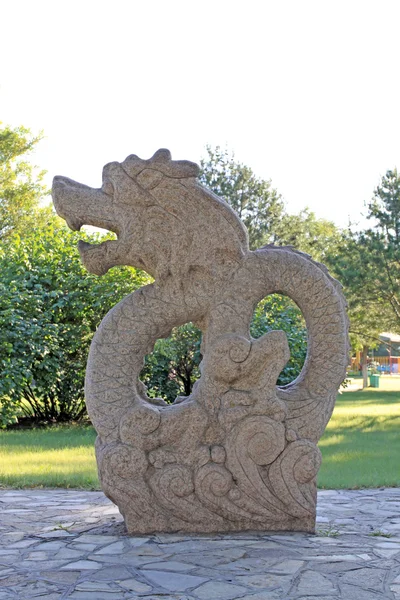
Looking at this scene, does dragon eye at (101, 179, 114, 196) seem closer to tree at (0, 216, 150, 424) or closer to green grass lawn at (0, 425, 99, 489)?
green grass lawn at (0, 425, 99, 489)

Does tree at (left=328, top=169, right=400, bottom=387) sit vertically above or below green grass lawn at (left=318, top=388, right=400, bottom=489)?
above

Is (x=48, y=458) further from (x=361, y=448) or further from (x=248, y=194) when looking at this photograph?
(x=248, y=194)

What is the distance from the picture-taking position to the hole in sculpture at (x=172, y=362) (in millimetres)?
11914

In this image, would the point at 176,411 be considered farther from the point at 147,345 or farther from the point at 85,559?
the point at 85,559

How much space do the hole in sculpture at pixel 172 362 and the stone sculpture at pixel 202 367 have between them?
249 inches

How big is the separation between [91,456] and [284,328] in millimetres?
4734

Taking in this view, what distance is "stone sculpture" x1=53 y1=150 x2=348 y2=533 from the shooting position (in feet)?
17.0

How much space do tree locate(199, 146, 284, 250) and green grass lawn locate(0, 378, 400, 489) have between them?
50.1 ft

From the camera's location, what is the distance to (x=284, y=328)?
12.4 metres

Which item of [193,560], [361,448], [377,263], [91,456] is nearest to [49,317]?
[91,456]

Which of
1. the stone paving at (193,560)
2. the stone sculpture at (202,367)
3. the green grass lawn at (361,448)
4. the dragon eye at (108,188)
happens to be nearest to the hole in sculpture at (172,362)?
the green grass lawn at (361,448)

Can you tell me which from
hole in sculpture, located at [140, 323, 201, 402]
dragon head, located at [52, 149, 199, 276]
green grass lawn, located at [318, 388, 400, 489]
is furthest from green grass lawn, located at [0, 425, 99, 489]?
dragon head, located at [52, 149, 199, 276]

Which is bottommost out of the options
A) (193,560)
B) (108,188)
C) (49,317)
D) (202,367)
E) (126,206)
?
(193,560)

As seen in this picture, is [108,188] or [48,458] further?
[48,458]
